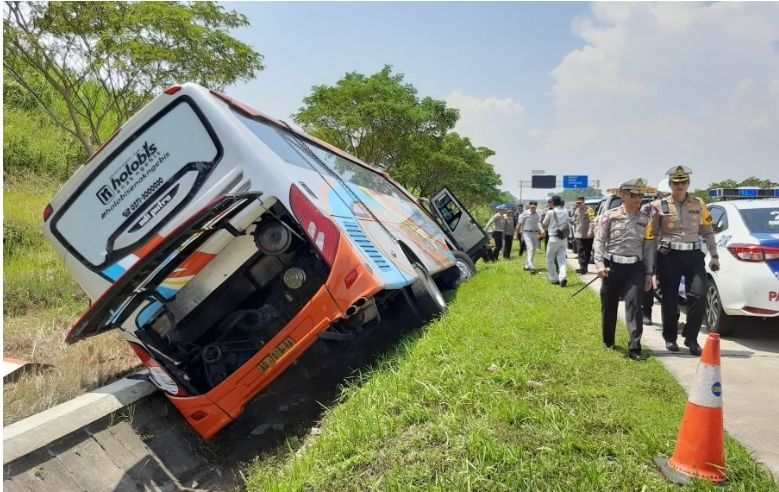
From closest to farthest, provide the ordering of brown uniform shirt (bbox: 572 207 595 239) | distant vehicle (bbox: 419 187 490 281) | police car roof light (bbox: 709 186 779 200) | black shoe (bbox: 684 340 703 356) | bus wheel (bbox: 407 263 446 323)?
black shoe (bbox: 684 340 703 356), bus wheel (bbox: 407 263 446 323), police car roof light (bbox: 709 186 779 200), brown uniform shirt (bbox: 572 207 595 239), distant vehicle (bbox: 419 187 490 281)

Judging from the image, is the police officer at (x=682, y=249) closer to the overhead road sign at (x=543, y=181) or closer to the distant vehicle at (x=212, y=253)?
the distant vehicle at (x=212, y=253)

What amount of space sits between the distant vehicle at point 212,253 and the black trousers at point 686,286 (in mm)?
2815

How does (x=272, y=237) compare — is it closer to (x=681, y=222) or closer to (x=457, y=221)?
(x=681, y=222)

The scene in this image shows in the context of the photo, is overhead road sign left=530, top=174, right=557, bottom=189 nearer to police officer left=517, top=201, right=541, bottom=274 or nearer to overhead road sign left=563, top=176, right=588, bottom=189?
overhead road sign left=563, top=176, right=588, bottom=189

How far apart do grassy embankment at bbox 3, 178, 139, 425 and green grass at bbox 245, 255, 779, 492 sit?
185 cm

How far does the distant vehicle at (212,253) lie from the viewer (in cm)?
408

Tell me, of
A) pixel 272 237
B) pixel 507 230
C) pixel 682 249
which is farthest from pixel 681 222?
pixel 507 230

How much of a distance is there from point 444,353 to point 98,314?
2591 mm

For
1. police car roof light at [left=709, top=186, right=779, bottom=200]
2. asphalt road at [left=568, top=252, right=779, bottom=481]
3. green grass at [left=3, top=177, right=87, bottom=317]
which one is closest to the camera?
asphalt road at [left=568, top=252, right=779, bottom=481]

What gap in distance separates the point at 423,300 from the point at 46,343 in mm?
3973

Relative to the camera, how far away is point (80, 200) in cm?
446

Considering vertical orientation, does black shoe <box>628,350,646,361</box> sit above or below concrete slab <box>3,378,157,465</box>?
above

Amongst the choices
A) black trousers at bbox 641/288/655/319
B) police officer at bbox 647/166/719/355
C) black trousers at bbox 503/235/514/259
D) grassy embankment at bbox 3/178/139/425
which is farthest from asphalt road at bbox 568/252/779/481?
black trousers at bbox 503/235/514/259

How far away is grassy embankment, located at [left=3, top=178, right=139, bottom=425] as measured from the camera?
4.58 meters
